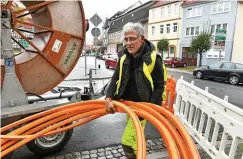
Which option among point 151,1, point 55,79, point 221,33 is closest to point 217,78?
point 221,33

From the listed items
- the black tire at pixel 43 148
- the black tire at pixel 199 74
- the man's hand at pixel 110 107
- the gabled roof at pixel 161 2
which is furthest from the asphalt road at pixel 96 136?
the gabled roof at pixel 161 2

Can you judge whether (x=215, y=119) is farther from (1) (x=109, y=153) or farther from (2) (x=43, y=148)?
(2) (x=43, y=148)

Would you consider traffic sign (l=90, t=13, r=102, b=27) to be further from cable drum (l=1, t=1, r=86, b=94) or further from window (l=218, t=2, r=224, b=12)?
window (l=218, t=2, r=224, b=12)

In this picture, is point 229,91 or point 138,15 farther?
point 138,15

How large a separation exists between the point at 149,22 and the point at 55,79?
1509 inches

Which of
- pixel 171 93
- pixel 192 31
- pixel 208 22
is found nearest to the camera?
pixel 171 93

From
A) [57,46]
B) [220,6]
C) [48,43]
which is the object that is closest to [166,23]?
[220,6]

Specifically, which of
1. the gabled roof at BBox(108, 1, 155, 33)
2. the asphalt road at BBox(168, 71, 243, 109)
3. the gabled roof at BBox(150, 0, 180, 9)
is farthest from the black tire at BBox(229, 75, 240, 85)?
the gabled roof at BBox(108, 1, 155, 33)

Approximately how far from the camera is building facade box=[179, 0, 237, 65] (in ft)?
85.7

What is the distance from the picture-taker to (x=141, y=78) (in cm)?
250

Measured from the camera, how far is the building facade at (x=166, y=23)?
34.0m

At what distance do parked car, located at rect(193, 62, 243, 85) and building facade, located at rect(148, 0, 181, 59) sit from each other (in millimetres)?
18659

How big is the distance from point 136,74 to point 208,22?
29.1m

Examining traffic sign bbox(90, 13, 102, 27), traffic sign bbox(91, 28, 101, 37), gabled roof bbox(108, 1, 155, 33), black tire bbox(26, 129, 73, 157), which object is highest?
gabled roof bbox(108, 1, 155, 33)
